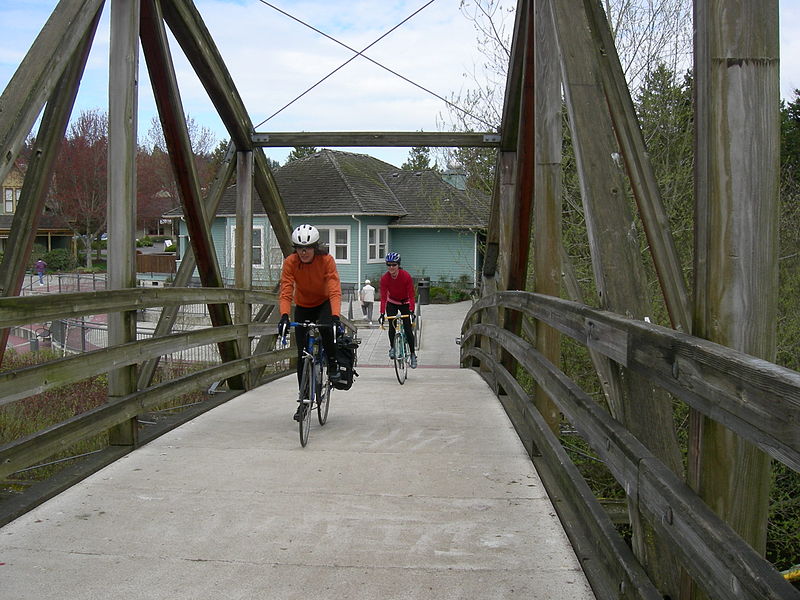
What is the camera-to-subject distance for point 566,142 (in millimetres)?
18531

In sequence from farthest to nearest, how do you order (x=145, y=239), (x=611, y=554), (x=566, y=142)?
1. (x=145, y=239)
2. (x=566, y=142)
3. (x=611, y=554)

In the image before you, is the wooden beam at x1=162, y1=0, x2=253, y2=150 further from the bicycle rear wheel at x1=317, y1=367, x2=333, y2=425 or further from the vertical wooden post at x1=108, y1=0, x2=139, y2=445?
the bicycle rear wheel at x1=317, y1=367, x2=333, y2=425

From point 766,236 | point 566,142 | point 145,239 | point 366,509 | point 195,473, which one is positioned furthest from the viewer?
point 145,239

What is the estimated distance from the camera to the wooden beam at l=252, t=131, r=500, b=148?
10.7 meters

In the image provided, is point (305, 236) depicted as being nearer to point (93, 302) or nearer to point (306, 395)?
point (306, 395)

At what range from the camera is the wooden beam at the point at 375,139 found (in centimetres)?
1073

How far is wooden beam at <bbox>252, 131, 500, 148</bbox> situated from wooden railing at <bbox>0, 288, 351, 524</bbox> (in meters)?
2.95

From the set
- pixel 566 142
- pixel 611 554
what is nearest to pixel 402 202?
pixel 566 142

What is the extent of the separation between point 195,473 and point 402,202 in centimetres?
3957

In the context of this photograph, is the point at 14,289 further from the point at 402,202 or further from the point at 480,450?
the point at 402,202

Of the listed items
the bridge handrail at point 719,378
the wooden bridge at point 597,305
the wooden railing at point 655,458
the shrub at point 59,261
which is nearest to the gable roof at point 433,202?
the wooden bridge at point 597,305

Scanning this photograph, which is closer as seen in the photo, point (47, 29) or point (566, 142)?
point (47, 29)

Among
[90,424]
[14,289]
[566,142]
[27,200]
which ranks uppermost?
[566,142]

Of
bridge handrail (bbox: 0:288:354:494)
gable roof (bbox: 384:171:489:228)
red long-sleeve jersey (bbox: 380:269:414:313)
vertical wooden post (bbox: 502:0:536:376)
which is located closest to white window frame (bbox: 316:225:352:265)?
gable roof (bbox: 384:171:489:228)
